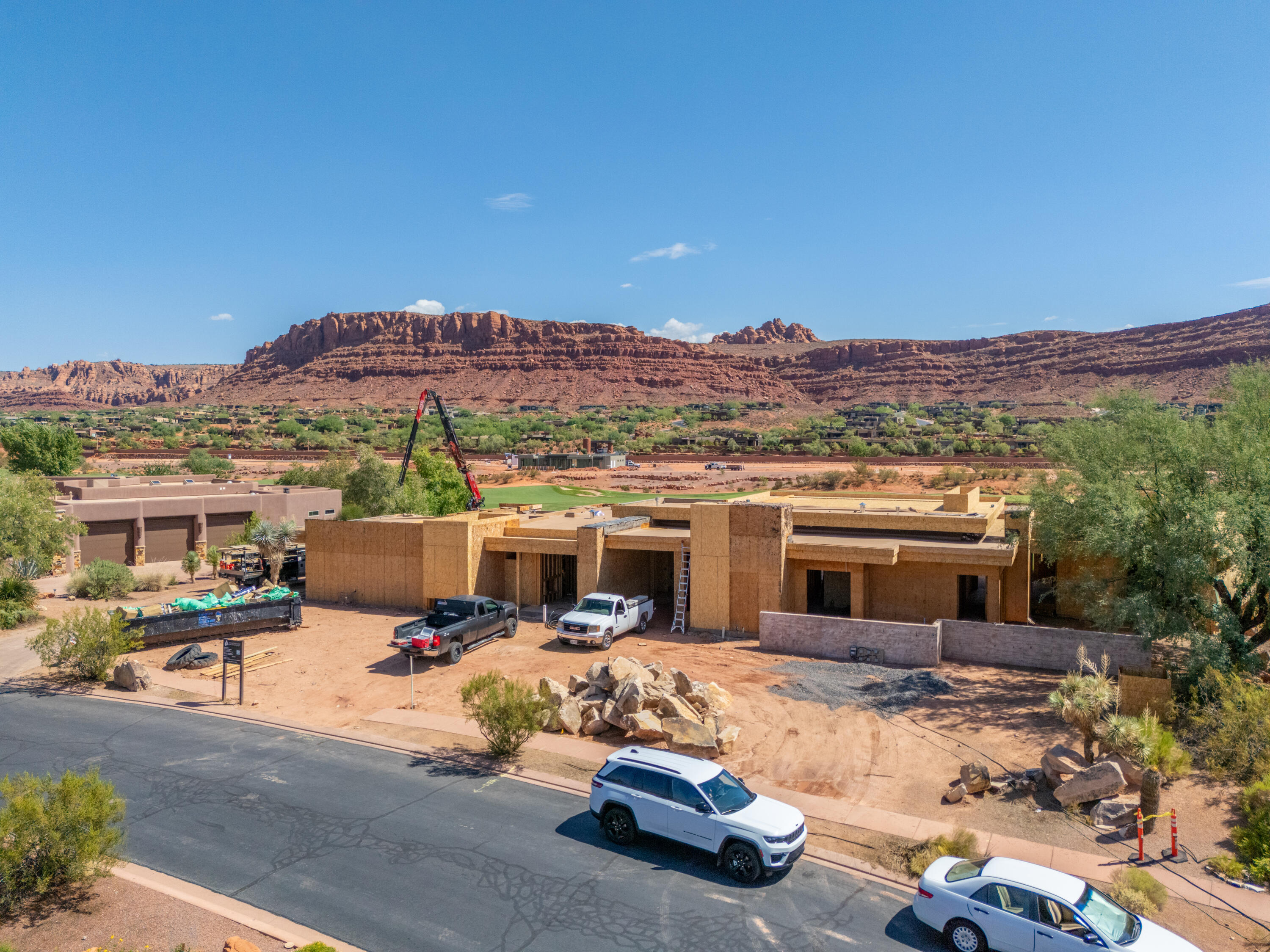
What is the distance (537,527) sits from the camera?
2948 centimetres

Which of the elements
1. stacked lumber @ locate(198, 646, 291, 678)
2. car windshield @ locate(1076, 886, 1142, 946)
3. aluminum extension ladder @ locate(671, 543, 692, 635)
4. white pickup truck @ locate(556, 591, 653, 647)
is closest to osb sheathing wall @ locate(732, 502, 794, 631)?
aluminum extension ladder @ locate(671, 543, 692, 635)

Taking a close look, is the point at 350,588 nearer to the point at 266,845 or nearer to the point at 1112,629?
the point at 266,845

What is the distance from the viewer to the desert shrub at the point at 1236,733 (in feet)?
43.8

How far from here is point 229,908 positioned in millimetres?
9727

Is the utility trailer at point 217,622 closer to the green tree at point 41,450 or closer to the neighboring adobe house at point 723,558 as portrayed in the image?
the neighboring adobe house at point 723,558

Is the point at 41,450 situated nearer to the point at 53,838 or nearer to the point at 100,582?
the point at 100,582

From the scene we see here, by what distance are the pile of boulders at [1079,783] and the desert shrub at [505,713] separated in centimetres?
779

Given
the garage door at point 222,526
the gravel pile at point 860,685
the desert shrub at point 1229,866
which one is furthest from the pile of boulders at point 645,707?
the garage door at point 222,526

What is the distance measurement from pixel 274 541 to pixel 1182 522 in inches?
1256

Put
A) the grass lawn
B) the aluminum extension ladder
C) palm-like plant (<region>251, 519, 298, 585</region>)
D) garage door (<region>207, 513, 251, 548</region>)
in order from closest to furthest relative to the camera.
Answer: the aluminum extension ladder < palm-like plant (<region>251, 519, 298, 585</region>) < garage door (<region>207, 513, 251, 548</region>) < the grass lawn

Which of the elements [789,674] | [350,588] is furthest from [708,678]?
[350,588]

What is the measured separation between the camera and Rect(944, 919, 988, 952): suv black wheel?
9.05 meters

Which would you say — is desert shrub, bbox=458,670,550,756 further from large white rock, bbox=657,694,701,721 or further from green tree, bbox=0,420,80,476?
green tree, bbox=0,420,80,476

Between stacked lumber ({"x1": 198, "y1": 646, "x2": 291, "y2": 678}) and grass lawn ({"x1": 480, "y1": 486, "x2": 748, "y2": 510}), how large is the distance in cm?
2711
